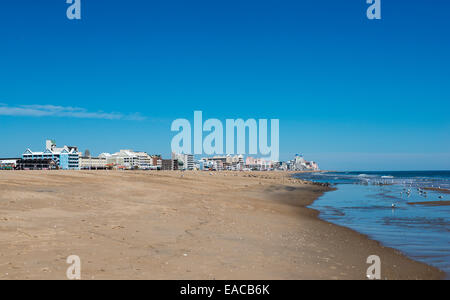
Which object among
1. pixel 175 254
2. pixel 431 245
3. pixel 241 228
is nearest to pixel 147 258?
pixel 175 254

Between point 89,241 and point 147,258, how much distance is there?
2618 mm

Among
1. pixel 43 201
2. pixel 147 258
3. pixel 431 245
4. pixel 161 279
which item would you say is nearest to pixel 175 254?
pixel 147 258

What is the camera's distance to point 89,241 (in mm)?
10680

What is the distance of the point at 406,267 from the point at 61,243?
407 inches

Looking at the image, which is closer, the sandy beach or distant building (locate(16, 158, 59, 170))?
the sandy beach

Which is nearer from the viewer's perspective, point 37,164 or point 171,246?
point 171,246

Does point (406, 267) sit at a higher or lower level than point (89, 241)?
lower

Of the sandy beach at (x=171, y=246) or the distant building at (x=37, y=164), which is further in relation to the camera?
the distant building at (x=37, y=164)

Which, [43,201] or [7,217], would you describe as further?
[43,201]

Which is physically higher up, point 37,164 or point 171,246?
point 171,246

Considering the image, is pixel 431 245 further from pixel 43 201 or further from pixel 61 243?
pixel 43 201
